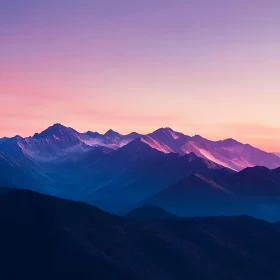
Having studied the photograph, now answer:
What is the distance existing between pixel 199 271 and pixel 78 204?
4291cm

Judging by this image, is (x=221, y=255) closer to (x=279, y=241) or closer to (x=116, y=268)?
(x=279, y=241)

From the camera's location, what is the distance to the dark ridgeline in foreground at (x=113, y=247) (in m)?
116

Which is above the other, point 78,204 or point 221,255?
point 78,204

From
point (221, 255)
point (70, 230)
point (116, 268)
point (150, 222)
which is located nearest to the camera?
point (116, 268)

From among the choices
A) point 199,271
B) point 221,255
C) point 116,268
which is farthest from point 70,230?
point 221,255

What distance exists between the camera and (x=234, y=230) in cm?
16862

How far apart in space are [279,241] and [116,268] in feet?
236

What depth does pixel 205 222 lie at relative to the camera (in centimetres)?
17300

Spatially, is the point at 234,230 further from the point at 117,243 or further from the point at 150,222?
the point at 117,243

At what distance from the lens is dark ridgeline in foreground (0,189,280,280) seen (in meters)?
116

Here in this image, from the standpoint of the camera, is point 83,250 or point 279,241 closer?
point 83,250

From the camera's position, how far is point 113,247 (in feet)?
423

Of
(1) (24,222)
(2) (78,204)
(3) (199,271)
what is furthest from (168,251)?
(1) (24,222)

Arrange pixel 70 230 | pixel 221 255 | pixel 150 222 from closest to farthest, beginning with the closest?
pixel 70 230, pixel 221 255, pixel 150 222
